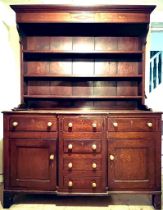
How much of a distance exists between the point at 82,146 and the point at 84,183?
1.08ft

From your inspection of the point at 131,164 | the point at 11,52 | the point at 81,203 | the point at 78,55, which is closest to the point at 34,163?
the point at 81,203

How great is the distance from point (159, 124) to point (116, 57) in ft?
3.09

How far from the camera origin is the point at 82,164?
2.17m

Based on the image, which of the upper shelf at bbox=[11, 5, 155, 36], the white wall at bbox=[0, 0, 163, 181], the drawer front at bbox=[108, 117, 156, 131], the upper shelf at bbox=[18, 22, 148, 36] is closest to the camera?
the drawer front at bbox=[108, 117, 156, 131]

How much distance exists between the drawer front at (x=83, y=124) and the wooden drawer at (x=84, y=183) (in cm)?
44

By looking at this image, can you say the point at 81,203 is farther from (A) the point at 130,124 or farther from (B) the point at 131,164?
(A) the point at 130,124

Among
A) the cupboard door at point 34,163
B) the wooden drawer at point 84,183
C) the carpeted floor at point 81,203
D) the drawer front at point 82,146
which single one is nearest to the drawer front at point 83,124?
the drawer front at point 82,146

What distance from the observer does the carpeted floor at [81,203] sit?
2.22m

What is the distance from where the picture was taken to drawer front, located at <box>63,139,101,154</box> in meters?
2.16

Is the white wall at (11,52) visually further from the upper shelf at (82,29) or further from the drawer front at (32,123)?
the drawer front at (32,123)

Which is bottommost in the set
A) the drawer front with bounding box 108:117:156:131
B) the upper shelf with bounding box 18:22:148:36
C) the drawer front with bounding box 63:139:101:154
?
the drawer front with bounding box 63:139:101:154

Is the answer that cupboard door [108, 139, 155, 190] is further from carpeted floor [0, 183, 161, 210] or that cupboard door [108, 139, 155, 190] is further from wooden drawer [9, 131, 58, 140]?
wooden drawer [9, 131, 58, 140]

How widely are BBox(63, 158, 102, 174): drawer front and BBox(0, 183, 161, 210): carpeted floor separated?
0.35m

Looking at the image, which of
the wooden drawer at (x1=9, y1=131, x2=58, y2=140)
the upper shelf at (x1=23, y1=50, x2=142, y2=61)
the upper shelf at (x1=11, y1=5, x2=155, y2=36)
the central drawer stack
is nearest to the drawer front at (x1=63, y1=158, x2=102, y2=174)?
the central drawer stack
